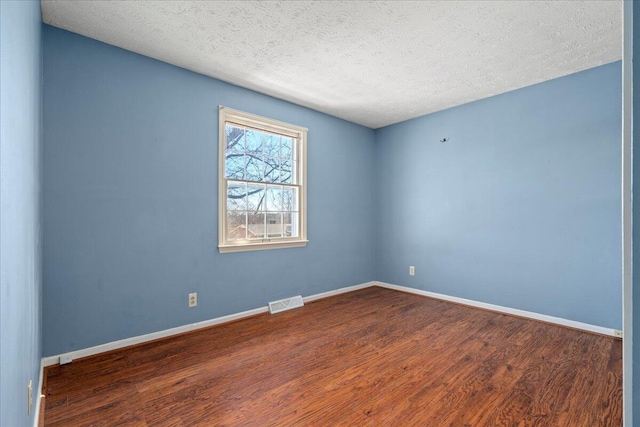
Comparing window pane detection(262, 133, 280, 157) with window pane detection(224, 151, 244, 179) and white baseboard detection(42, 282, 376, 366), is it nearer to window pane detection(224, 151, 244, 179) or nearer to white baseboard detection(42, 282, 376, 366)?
window pane detection(224, 151, 244, 179)

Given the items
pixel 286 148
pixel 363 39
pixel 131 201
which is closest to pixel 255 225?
pixel 286 148

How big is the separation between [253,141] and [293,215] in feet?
3.51

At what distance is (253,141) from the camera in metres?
3.62

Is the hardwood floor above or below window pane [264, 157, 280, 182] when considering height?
below

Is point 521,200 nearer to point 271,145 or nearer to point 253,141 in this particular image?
point 271,145

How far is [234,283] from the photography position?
3.34 metres

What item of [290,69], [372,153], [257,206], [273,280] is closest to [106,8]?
[290,69]

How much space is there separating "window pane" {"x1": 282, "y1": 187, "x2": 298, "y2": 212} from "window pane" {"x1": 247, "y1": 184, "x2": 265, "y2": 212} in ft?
1.06

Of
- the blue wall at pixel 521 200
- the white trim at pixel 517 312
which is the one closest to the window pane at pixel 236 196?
the blue wall at pixel 521 200

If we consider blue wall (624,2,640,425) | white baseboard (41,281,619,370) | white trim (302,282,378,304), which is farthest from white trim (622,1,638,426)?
white trim (302,282,378,304)

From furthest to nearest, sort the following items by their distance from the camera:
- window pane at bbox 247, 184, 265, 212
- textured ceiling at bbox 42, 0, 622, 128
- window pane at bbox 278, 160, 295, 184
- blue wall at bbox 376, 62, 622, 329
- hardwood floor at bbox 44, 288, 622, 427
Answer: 1. window pane at bbox 278, 160, 295, 184
2. window pane at bbox 247, 184, 265, 212
3. blue wall at bbox 376, 62, 622, 329
4. textured ceiling at bbox 42, 0, 622, 128
5. hardwood floor at bbox 44, 288, 622, 427

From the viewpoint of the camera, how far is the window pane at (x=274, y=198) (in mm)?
3747

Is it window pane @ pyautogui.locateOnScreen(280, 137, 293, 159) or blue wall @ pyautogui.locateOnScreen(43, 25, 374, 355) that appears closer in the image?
blue wall @ pyautogui.locateOnScreen(43, 25, 374, 355)

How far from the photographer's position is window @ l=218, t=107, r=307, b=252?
3.35 meters
